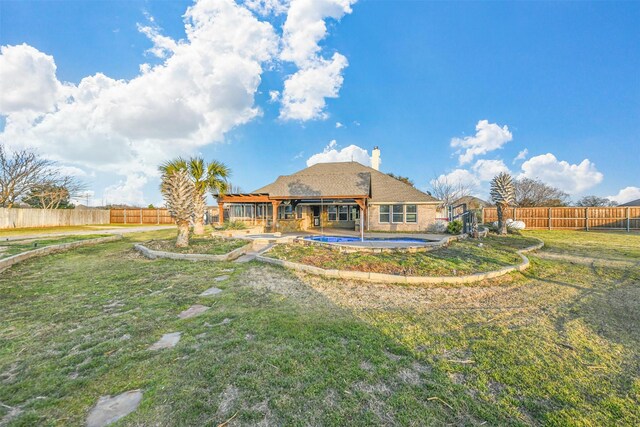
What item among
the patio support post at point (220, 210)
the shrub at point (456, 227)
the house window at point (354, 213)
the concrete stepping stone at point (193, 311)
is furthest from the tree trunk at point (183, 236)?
the shrub at point (456, 227)

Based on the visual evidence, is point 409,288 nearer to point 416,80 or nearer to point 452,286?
point 452,286

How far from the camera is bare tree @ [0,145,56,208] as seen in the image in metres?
24.0

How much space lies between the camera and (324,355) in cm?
296

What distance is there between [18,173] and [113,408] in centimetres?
3595

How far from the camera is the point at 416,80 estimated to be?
63.6ft

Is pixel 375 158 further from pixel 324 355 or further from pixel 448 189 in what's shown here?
pixel 324 355

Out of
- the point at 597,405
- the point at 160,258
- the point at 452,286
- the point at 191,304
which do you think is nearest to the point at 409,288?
the point at 452,286

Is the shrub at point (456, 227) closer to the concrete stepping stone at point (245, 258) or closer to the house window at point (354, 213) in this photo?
the house window at point (354, 213)

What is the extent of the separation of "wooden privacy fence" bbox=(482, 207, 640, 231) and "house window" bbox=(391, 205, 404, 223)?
8982 mm

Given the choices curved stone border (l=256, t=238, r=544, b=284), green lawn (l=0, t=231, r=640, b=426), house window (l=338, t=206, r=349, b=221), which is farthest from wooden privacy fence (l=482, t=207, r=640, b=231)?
green lawn (l=0, t=231, r=640, b=426)

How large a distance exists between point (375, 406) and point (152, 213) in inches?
1454

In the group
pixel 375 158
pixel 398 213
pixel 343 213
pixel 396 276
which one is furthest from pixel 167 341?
pixel 375 158

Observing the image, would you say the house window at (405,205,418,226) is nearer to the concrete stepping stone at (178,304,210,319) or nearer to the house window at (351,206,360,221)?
the house window at (351,206,360,221)

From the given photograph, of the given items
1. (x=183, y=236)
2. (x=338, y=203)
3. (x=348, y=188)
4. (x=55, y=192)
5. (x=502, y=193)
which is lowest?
(x=183, y=236)
